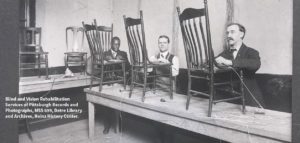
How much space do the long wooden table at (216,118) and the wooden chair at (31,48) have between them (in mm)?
1733

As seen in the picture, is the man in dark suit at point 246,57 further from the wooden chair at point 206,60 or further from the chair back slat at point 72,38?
the chair back slat at point 72,38

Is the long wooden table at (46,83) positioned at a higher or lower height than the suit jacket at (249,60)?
lower

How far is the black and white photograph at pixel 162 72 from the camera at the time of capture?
177 cm

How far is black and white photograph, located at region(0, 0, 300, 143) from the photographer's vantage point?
177 cm

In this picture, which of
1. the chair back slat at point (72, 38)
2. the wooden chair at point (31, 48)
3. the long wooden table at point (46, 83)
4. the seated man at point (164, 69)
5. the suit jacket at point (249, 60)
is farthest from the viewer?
the chair back slat at point (72, 38)

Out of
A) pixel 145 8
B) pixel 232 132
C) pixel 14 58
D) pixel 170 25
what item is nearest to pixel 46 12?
pixel 145 8

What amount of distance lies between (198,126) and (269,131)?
0.61m

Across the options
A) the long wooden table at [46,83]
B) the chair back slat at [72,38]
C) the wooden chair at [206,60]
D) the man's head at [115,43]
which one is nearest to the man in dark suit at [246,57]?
the wooden chair at [206,60]

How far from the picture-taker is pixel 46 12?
176 inches

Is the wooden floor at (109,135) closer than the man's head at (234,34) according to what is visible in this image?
No

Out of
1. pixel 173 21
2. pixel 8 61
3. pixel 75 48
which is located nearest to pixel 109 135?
pixel 75 48

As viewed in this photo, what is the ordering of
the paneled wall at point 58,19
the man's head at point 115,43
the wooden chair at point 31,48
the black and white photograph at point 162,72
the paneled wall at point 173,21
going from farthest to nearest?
1. the man's head at point 115,43
2. the paneled wall at point 58,19
3. the wooden chair at point 31,48
4. the paneled wall at point 173,21
5. the black and white photograph at point 162,72

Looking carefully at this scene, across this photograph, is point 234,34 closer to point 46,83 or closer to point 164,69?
point 164,69

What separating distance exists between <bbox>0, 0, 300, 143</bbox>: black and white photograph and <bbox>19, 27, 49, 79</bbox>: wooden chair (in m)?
0.02
